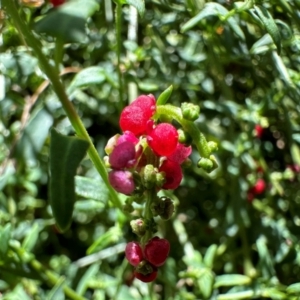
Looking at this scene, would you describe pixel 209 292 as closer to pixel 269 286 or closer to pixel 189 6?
pixel 269 286

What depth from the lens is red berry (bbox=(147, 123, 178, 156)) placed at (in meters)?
0.61

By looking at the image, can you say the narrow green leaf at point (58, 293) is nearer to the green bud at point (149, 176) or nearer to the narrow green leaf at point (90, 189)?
the narrow green leaf at point (90, 189)

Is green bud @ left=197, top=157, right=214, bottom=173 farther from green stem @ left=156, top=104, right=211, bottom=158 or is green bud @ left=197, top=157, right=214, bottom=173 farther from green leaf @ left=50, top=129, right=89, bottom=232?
green leaf @ left=50, top=129, right=89, bottom=232

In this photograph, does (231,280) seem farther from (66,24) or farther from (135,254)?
(66,24)

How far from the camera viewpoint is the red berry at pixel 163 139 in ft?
2.02

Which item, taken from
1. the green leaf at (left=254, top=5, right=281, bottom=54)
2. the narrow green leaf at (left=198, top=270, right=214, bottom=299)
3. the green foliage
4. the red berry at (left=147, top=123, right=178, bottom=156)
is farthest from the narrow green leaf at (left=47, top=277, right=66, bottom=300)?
the green leaf at (left=254, top=5, right=281, bottom=54)

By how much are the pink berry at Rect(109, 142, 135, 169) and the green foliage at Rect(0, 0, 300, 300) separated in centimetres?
28

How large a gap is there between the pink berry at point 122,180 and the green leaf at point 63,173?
51mm

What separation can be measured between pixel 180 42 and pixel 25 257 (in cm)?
56

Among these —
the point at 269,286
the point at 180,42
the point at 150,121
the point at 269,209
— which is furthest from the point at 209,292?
the point at 180,42

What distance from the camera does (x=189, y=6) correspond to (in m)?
0.93

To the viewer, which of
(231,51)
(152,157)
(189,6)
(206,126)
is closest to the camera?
(152,157)

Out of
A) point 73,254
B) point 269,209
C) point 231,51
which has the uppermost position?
point 231,51

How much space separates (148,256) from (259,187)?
532 millimetres
